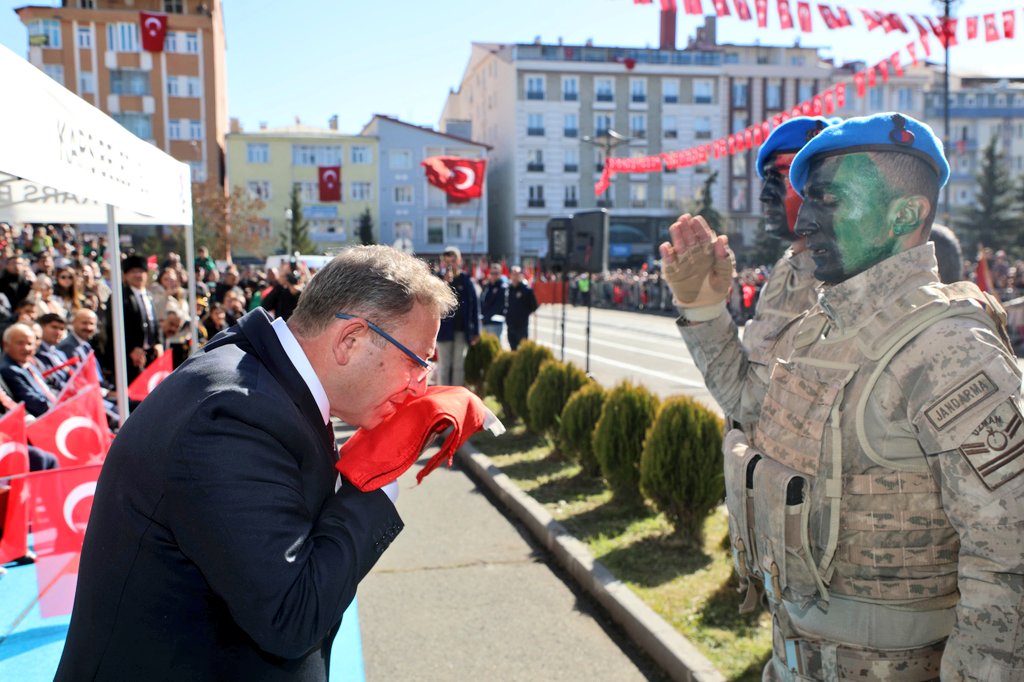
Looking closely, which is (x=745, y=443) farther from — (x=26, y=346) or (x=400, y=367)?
(x=26, y=346)

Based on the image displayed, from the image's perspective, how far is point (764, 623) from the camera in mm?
4324

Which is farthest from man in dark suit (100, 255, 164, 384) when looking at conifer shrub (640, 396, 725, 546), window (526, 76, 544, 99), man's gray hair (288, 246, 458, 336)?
window (526, 76, 544, 99)

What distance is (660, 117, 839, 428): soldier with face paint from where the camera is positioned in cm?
263

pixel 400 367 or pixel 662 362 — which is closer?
pixel 400 367

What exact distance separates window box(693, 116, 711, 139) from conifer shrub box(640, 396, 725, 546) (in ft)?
193

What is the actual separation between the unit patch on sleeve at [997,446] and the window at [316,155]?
57977 millimetres

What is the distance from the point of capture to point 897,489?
6.35ft

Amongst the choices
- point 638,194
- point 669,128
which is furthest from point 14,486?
point 669,128

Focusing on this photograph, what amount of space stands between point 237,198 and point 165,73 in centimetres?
1092

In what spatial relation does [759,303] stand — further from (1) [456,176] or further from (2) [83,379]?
(1) [456,176]

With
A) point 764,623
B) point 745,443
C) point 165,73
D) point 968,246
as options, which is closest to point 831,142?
point 745,443

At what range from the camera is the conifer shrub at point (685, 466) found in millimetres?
5391

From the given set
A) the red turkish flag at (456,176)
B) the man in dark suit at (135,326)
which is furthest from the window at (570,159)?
the man in dark suit at (135,326)

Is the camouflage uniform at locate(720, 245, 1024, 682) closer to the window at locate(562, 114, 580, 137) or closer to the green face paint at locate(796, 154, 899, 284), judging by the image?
the green face paint at locate(796, 154, 899, 284)
